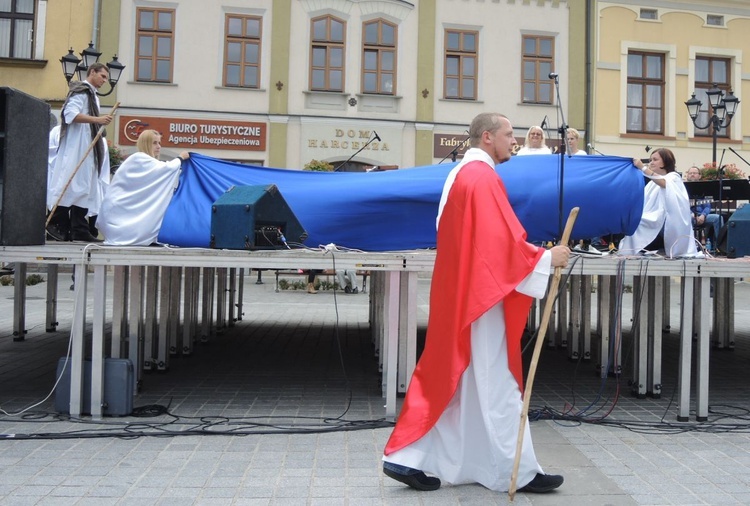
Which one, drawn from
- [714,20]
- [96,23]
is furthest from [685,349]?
[714,20]

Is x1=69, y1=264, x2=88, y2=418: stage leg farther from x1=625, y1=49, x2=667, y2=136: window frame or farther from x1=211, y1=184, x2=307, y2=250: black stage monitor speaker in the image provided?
x1=625, y1=49, x2=667, y2=136: window frame

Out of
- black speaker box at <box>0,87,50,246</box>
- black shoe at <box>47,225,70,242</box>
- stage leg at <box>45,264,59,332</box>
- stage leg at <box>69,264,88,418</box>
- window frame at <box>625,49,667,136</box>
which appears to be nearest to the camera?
black speaker box at <box>0,87,50,246</box>

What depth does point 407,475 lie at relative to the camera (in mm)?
4207

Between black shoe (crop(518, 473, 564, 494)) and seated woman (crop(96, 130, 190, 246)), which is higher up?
seated woman (crop(96, 130, 190, 246))

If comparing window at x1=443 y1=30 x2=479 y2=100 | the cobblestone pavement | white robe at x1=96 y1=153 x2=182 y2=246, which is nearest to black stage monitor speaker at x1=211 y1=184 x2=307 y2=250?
white robe at x1=96 y1=153 x2=182 y2=246

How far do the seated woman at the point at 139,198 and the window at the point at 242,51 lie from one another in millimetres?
14957

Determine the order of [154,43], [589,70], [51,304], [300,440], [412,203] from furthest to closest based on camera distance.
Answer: [589,70]
[154,43]
[51,304]
[412,203]
[300,440]

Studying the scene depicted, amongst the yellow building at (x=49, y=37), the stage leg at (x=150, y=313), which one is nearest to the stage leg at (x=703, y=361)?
the stage leg at (x=150, y=313)

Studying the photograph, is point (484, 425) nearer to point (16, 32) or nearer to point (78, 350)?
point (78, 350)

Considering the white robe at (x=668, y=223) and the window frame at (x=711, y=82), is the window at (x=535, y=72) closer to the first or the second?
the window frame at (x=711, y=82)

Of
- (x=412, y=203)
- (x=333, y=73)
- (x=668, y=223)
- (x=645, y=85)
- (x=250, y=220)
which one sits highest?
(x=645, y=85)

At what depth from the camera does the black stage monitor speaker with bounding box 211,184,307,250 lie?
5973 mm

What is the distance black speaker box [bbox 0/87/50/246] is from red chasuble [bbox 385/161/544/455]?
3.40 metres

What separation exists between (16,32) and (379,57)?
1003 centimetres
